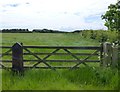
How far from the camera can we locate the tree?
16031mm

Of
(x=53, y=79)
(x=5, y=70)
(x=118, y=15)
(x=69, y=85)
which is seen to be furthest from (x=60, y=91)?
(x=118, y=15)

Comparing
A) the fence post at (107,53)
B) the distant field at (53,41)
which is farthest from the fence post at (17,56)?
the distant field at (53,41)

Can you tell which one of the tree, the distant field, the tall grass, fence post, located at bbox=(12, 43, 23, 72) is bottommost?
the distant field

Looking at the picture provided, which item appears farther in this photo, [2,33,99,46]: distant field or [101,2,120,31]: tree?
[2,33,99,46]: distant field

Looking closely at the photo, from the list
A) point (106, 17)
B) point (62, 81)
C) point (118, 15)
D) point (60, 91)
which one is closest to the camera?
point (60, 91)

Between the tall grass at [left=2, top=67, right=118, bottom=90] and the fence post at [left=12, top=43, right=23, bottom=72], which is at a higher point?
the fence post at [left=12, top=43, right=23, bottom=72]

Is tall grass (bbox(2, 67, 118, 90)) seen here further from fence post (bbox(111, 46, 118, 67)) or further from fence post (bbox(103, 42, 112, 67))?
fence post (bbox(103, 42, 112, 67))

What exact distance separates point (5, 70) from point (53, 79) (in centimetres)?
239

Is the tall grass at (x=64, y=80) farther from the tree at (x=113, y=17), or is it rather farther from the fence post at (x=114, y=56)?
the tree at (x=113, y=17)

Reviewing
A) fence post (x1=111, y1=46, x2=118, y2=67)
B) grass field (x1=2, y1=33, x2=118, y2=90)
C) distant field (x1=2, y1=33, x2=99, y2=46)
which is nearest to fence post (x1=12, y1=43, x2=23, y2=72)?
grass field (x1=2, y1=33, x2=118, y2=90)

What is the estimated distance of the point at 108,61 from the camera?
1198 cm

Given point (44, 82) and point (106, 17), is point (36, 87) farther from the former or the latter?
point (106, 17)

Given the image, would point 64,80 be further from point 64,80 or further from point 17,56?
point 17,56

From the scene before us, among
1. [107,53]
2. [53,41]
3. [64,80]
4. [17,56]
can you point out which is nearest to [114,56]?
[107,53]
